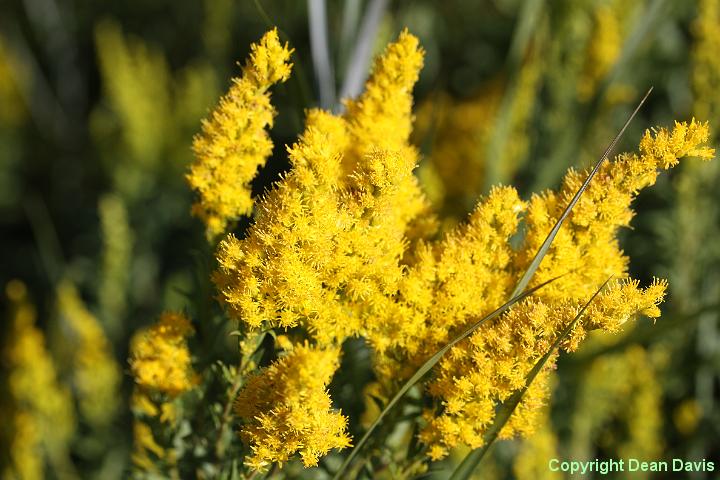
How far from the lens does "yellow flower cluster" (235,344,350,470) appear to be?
0.89 meters

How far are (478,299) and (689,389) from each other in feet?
4.86

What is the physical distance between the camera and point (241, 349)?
1013 mm

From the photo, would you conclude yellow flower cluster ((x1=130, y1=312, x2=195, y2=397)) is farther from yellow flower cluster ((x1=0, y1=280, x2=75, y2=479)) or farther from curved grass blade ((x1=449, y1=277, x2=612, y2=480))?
yellow flower cluster ((x1=0, y1=280, x2=75, y2=479))

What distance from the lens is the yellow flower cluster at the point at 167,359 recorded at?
1163 millimetres

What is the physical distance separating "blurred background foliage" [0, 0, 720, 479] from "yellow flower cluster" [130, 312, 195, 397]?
0.05 meters

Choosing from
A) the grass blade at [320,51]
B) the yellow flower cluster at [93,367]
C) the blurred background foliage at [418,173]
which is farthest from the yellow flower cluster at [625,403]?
the yellow flower cluster at [93,367]

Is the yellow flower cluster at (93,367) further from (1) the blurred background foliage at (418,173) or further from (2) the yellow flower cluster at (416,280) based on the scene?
(2) the yellow flower cluster at (416,280)

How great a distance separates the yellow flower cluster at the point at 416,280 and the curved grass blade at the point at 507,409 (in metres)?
0.02

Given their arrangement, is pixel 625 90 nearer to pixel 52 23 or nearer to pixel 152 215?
pixel 152 215

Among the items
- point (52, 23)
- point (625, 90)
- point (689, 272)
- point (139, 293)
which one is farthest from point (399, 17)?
point (52, 23)

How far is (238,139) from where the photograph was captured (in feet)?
3.61

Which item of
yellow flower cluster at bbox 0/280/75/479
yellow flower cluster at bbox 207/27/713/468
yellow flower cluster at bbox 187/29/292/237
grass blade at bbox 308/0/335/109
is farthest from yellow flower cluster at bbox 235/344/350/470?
yellow flower cluster at bbox 0/280/75/479

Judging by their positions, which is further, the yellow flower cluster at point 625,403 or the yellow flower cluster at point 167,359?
the yellow flower cluster at point 625,403

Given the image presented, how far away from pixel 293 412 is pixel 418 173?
120 centimetres
